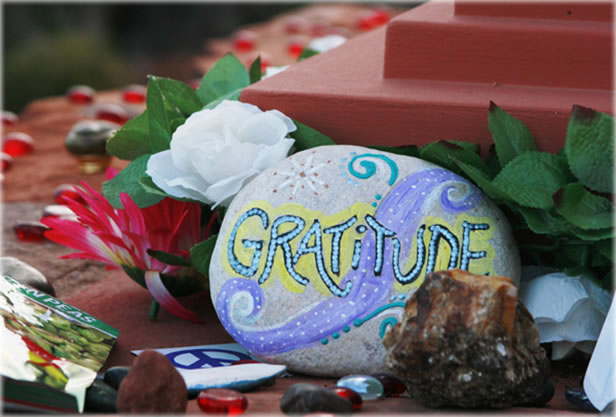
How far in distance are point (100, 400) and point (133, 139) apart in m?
→ 1.09

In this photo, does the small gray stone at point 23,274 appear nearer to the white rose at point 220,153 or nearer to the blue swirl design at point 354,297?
the white rose at point 220,153

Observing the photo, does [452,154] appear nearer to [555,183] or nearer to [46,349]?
[555,183]

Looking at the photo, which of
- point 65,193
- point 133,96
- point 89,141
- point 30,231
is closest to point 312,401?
point 30,231

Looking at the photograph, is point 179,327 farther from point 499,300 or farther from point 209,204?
point 499,300

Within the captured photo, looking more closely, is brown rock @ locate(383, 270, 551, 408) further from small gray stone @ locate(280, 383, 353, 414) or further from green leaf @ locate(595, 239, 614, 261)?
green leaf @ locate(595, 239, 614, 261)

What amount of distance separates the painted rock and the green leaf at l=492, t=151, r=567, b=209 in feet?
0.32

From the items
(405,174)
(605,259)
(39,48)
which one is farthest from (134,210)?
(39,48)

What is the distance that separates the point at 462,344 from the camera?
5.90 feet

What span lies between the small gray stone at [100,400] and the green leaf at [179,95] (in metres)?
1.20

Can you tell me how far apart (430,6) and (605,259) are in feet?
3.67

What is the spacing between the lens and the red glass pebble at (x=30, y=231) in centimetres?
353

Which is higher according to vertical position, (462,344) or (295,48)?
(295,48)

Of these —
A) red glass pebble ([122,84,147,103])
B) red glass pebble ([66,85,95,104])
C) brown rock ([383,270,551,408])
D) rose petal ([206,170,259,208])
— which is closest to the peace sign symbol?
rose petal ([206,170,259,208])

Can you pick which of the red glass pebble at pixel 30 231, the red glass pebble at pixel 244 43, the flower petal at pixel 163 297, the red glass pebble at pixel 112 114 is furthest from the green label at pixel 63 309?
the red glass pebble at pixel 244 43
